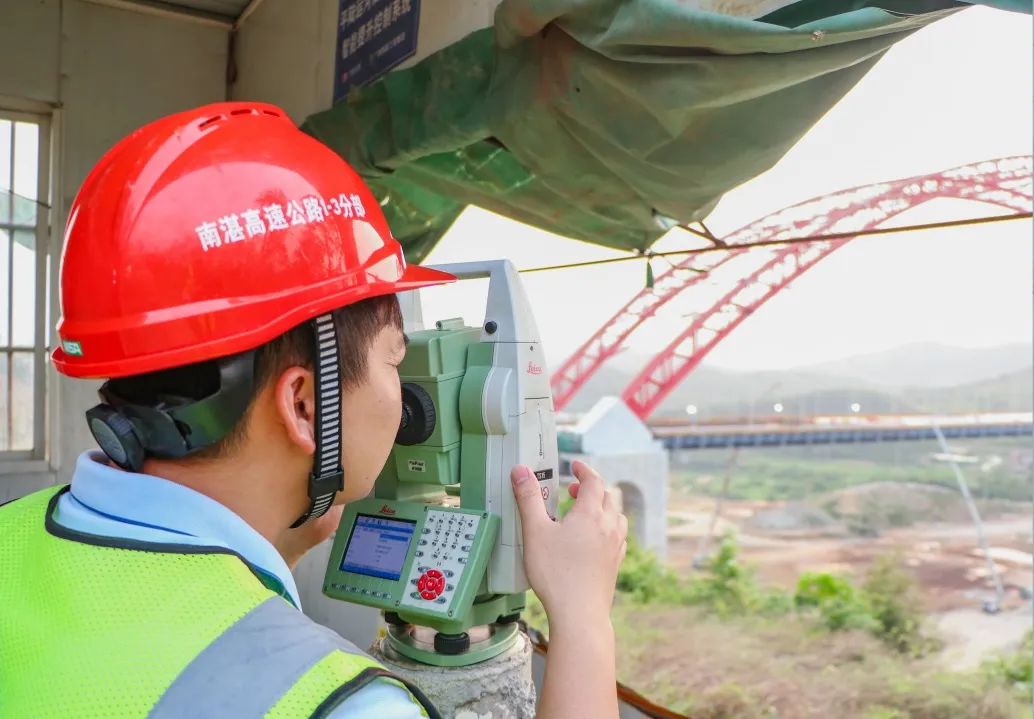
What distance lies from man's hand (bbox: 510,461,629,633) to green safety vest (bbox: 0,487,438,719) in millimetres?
317

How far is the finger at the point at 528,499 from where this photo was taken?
100 centimetres

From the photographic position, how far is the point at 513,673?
132 centimetres

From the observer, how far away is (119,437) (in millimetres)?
629

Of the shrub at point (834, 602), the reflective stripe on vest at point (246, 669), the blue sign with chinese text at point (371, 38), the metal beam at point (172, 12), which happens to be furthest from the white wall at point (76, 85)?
the shrub at point (834, 602)

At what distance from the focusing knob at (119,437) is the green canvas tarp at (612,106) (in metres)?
1.06

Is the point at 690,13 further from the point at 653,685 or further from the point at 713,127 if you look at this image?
the point at 653,685

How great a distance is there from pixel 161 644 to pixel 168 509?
135 millimetres

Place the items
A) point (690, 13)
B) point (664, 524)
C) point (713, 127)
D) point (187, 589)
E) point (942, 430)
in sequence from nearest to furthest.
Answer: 1. point (187, 589)
2. point (690, 13)
3. point (713, 127)
4. point (664, 524)
5. point (942, 430)

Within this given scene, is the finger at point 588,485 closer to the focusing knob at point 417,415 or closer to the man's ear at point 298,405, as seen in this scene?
the focusing knob at point 417,415

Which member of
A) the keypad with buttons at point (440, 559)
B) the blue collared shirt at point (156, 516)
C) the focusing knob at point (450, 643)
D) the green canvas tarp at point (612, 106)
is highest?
the green canvas tarp at point (612, 106)

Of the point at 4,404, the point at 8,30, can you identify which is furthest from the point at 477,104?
the point at 4,404

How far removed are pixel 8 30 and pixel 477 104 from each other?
2.39 m

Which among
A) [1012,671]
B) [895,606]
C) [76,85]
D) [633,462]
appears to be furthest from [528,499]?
[633,462]

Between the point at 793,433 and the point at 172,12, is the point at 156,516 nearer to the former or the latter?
the point at 172,12
